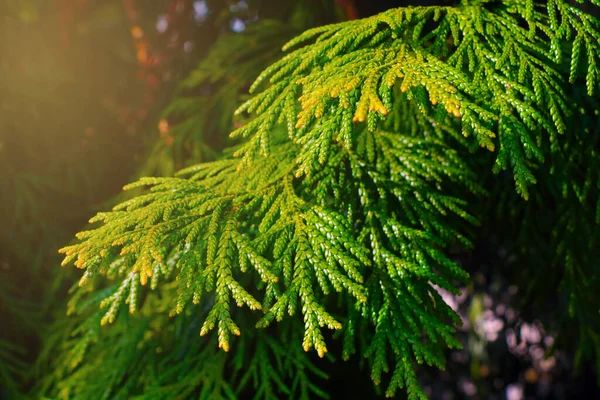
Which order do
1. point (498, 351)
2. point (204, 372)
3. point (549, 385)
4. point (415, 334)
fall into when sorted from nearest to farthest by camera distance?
point (415, 334)
point (204, 372)
point (498, 351)
point (549, 385)

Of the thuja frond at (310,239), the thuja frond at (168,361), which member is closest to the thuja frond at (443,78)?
the thuja frond at (310,239)

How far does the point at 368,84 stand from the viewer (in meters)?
1.16

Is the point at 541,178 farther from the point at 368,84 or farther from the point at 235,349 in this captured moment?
the point at 235,349

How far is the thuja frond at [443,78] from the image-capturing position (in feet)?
3.81

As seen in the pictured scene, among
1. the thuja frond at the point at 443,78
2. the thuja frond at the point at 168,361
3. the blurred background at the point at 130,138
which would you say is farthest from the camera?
the blurred background at the point at 130,138

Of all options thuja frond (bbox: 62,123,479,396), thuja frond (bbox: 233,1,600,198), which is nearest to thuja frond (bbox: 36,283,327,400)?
thuja frond (bbox: 62,123,479,396)

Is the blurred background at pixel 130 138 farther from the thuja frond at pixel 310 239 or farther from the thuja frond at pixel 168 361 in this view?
the thuja frond at pixel 310 239

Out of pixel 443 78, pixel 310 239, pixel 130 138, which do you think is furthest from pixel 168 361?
pixel 130 138

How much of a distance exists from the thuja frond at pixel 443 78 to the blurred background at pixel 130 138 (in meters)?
0.81

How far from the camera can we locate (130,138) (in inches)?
131

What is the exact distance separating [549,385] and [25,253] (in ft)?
11.5

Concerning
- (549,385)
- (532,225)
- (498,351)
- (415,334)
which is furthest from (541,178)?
(549,385)

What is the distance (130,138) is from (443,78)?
100 inches

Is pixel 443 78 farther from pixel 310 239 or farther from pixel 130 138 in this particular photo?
pixel 130 138
